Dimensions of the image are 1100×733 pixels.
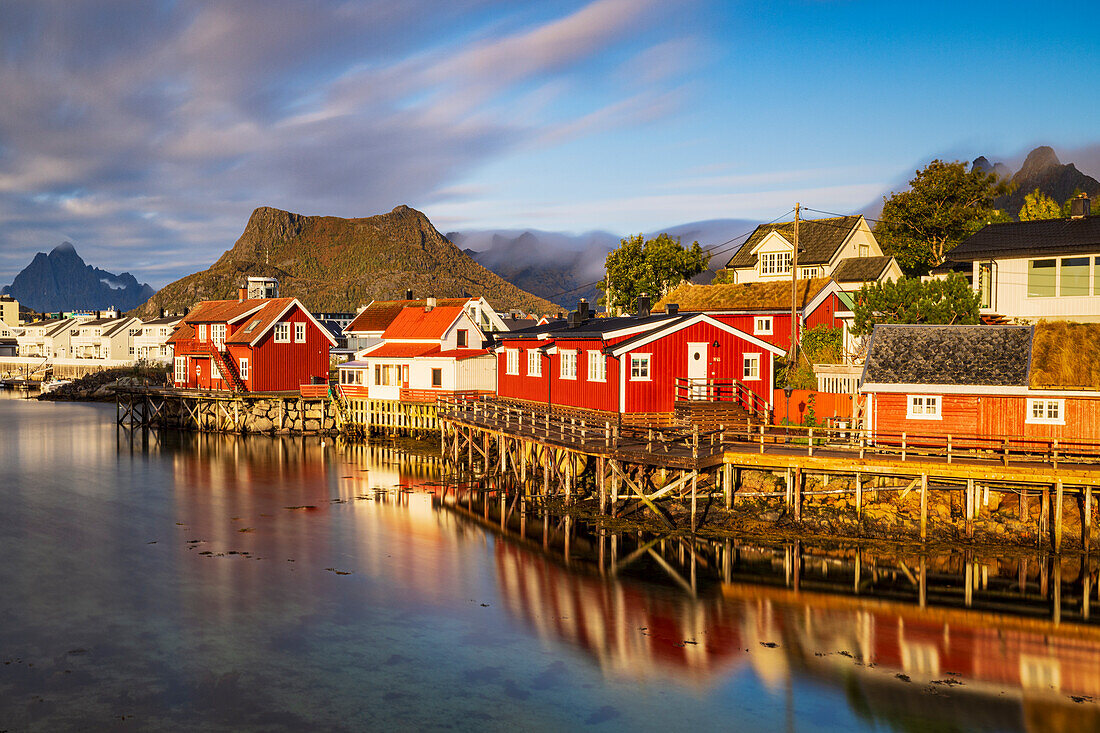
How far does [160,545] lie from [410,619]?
13.2 metres

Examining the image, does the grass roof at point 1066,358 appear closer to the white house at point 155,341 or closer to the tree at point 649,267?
the tree at point 649,267

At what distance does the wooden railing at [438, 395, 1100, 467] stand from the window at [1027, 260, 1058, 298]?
448 inches

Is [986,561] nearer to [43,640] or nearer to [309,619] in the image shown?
[309,619]

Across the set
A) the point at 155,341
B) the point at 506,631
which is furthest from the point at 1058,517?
the point at 155,341

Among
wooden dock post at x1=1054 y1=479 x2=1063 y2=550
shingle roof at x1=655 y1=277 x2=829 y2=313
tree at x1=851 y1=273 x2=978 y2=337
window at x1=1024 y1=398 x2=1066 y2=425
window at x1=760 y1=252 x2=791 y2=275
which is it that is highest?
window at x1=760 y1=252 x2=791 y2=275

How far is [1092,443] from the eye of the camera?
2647 cm

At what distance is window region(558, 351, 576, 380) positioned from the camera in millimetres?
41469

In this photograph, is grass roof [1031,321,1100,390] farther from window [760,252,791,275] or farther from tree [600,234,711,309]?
tree [600,234,711,309]

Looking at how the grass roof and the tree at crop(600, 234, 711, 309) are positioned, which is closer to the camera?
the grass roof

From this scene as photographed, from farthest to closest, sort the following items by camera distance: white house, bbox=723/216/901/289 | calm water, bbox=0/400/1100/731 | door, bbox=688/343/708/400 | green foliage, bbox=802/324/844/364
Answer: white house, bbox=723/216/901/289
green foliage, bbox=802/324/844/364
door, bbox=688/343/708/400
calm water, bbox=0/400/1100/731

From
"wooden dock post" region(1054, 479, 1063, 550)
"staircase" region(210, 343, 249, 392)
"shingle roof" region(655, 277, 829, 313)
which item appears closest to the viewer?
"wooden dock post" region(1054, 479, 1063, 550)

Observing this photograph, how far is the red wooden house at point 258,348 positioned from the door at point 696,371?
40.4 meters

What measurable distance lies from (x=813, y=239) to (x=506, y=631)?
164 ft

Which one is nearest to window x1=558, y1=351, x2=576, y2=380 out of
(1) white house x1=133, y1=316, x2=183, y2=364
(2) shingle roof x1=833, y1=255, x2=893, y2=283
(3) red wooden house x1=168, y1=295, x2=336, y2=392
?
(2) shingle roof x1=833, y1=255, x2=893, y2=283
